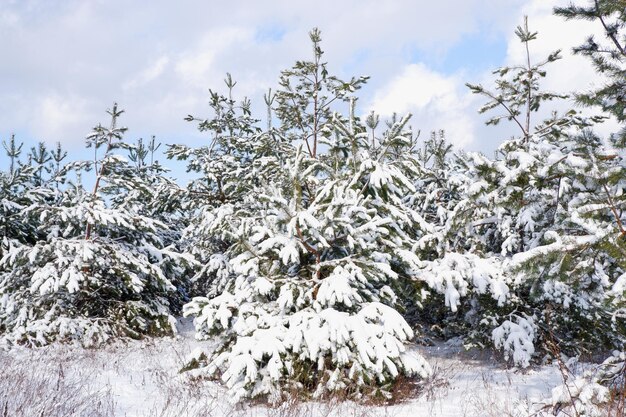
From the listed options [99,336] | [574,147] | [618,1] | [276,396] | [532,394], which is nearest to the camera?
[618,1]

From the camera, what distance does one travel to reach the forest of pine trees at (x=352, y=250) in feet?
14.9

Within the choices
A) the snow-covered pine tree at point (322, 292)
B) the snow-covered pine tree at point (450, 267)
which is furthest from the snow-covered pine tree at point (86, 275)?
the snow-covered pine tree at point (450, 267)

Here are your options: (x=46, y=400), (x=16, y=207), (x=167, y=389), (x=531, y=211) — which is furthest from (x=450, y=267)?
(x=16, y=207)

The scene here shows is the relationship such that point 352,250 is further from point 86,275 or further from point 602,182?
point 86,275

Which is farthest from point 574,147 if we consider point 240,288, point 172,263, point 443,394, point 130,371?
point 172,263

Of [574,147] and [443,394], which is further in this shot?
[443,394]

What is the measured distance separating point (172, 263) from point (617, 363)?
29.9ft

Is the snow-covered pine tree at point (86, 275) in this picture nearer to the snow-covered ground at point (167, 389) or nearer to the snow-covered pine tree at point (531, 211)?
the snow-covered ground at point (167, 389)

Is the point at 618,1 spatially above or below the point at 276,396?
above

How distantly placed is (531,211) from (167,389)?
553 centimetres

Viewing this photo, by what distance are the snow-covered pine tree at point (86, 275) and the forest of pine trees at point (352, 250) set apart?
0.15ft

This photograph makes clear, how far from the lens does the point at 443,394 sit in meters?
5.86

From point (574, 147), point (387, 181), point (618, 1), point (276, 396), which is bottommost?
point (276, 396)

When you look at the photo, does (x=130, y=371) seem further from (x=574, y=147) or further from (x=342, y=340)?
(x=574, y=147)
